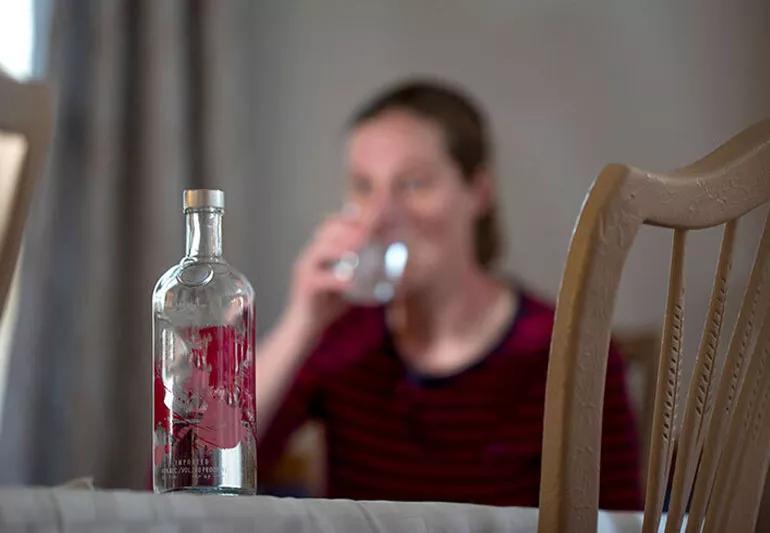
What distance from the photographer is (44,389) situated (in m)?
2.37

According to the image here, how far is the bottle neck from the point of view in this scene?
773 millimetres

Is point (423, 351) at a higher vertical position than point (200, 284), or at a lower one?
lower

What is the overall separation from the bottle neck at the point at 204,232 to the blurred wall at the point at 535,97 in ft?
5.17

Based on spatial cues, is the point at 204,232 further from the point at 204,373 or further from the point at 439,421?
the point at 439,421

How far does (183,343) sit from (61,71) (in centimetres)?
184

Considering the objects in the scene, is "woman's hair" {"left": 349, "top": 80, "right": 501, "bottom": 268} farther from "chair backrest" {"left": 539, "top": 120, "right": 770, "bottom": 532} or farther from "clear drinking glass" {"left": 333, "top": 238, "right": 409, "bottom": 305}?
"chair backrest" {"left": 539, "top": 120, "right": 770, "bottom": 532}

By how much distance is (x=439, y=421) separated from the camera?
183cm

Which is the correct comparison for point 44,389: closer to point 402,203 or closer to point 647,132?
point 402,203

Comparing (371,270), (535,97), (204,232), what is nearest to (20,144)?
(204,232)

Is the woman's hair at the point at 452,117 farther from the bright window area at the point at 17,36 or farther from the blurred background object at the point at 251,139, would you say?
the bright window area at the point at 17,36

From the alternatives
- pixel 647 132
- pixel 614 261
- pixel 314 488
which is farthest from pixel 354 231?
pixel 614 261

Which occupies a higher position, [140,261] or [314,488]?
[140,261]

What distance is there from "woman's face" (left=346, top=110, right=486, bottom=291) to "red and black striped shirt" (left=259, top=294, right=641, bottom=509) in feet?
0.52

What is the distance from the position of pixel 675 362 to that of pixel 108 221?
188cm
